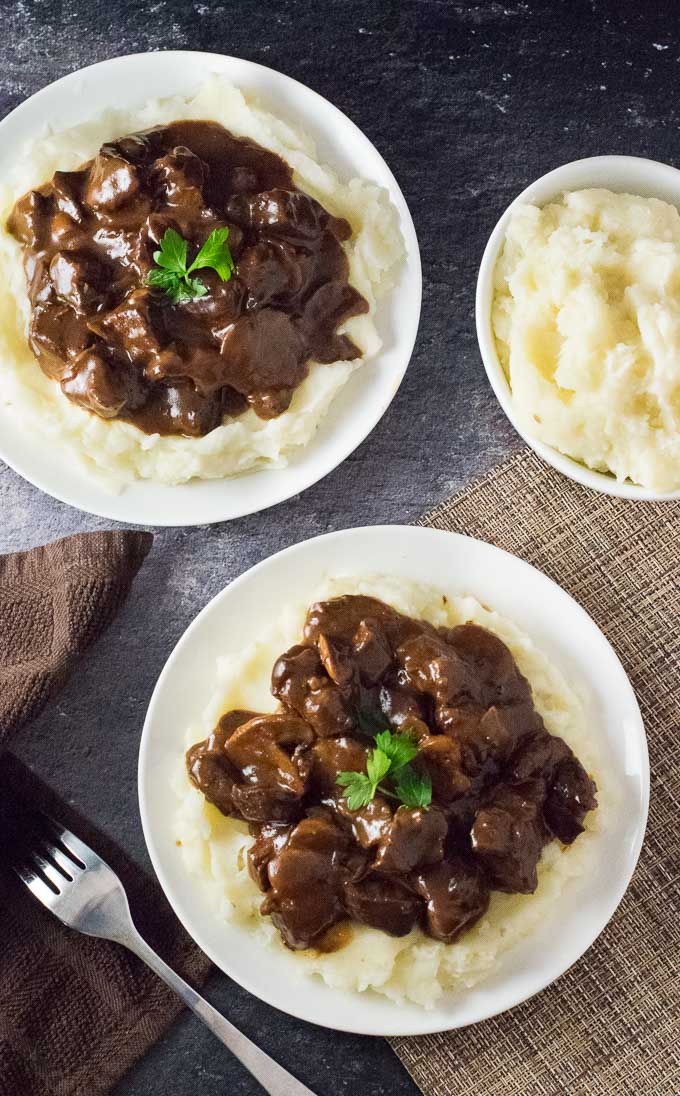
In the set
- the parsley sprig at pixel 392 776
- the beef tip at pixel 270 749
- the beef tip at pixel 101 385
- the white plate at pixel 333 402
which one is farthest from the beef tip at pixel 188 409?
the parsley sprig at pixel 392 776

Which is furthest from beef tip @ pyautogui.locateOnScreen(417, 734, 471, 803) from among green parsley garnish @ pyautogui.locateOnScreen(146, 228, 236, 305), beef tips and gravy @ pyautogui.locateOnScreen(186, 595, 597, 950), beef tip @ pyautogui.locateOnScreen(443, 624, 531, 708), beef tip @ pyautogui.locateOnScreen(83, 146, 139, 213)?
beef tip @ pyautogui.locateOnScreen(83, 146, 139, 213)

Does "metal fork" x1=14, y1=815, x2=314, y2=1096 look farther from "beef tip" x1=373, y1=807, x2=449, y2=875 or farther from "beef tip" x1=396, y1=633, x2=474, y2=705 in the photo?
"beef tip" x1=396, y1=633, x2=474, y2=705

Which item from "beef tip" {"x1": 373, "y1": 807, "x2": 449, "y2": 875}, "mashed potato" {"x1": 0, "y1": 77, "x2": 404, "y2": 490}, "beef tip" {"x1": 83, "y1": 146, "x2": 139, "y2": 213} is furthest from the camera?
"mashed potato" {"x1": 0, "y1": 77, "x2": 404, "y2": 490}

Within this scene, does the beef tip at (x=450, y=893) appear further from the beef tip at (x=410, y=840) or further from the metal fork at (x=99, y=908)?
the metal fork at (x=99, y=908)

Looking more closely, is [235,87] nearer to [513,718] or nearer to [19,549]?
[19,549]

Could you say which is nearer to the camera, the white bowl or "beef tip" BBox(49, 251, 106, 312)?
"beef tip" BBox(49, 251, 106, 312)

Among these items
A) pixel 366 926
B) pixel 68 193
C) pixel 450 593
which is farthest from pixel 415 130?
pixel 366 926

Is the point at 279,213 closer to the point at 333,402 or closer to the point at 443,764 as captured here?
the point at 333,402
